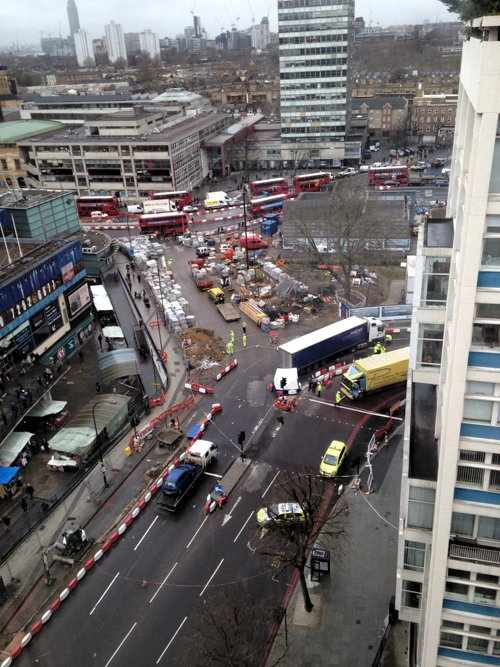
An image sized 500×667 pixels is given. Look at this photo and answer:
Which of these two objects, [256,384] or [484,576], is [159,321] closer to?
[256,384]

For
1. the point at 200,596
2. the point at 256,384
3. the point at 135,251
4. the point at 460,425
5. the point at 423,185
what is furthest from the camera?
the point at 423,185

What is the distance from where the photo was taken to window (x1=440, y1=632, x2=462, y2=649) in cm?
1548

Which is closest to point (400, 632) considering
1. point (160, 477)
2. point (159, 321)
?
point (160, 477)

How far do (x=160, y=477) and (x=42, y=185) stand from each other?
226ft

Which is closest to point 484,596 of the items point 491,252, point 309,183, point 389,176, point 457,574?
point 457,574

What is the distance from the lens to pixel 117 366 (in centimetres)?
3641

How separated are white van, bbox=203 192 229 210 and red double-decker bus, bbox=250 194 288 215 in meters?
5.82

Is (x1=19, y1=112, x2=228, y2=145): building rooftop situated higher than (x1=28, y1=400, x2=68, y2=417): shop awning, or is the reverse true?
(x1=19, y1=112, x2=228, y2=145): building rooftop

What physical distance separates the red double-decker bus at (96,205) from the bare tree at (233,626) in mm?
64604

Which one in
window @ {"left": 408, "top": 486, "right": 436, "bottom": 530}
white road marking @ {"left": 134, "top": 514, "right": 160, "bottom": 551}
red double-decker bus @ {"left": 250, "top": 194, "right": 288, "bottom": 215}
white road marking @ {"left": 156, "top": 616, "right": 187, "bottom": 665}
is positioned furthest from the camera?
red double-decker bus @ {"left": 250, "top": 194, "right": 288, "bottom": 215}

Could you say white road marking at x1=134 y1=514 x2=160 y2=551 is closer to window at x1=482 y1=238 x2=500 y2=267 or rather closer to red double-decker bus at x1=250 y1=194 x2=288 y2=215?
window at x1=482 y1=238 x2=500 y2=267

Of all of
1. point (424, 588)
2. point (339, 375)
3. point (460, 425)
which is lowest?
point (339, 375)

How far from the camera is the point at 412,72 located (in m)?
166

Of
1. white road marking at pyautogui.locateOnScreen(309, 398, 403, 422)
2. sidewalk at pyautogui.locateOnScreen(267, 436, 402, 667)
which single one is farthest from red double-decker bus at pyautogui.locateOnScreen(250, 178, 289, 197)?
sidewalk at pyautogui.locateOnScreen(267, 436, 402, 667)
